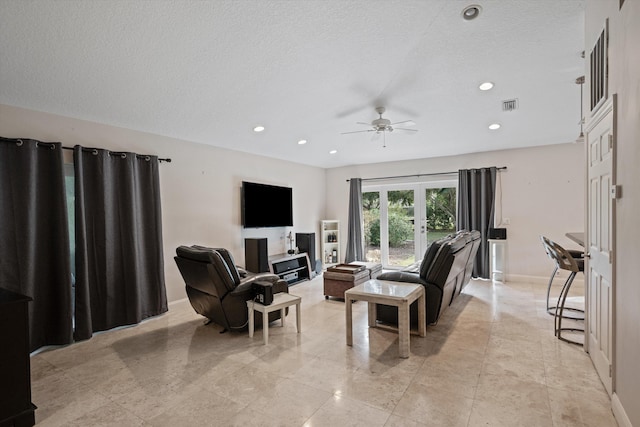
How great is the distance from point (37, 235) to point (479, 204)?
20.8 feet

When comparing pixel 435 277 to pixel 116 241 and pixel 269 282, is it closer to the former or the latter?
pixel 269 282

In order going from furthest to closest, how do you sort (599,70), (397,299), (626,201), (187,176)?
(187,176) < (397,299) < (599,70) < (626,201)

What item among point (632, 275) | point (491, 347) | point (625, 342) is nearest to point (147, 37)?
point (632, 275)

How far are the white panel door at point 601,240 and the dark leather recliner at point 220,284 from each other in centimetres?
269

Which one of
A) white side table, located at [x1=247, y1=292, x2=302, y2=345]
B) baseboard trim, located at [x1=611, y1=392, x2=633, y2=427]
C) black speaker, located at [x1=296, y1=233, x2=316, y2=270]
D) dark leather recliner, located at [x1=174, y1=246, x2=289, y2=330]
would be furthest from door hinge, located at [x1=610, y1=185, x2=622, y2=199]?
black speaker, located at [x1=296, y1=233, x2=316, y2=270]

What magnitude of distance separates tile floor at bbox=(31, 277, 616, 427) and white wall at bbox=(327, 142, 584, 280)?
244 cm

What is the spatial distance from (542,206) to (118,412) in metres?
6.39

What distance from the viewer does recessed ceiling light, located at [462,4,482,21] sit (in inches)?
89.1

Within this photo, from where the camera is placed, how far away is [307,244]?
20.7 ft

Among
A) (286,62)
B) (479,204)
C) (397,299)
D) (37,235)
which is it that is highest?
(286,62)

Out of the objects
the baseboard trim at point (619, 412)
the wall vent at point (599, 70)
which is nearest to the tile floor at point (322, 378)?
the baseboard trim at point (619, 412)

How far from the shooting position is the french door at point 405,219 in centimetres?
649

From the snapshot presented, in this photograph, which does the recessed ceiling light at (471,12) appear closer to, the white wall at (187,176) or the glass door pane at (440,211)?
the white wall at (187,176)

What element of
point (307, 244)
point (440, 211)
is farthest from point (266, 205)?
point (440, 211)
